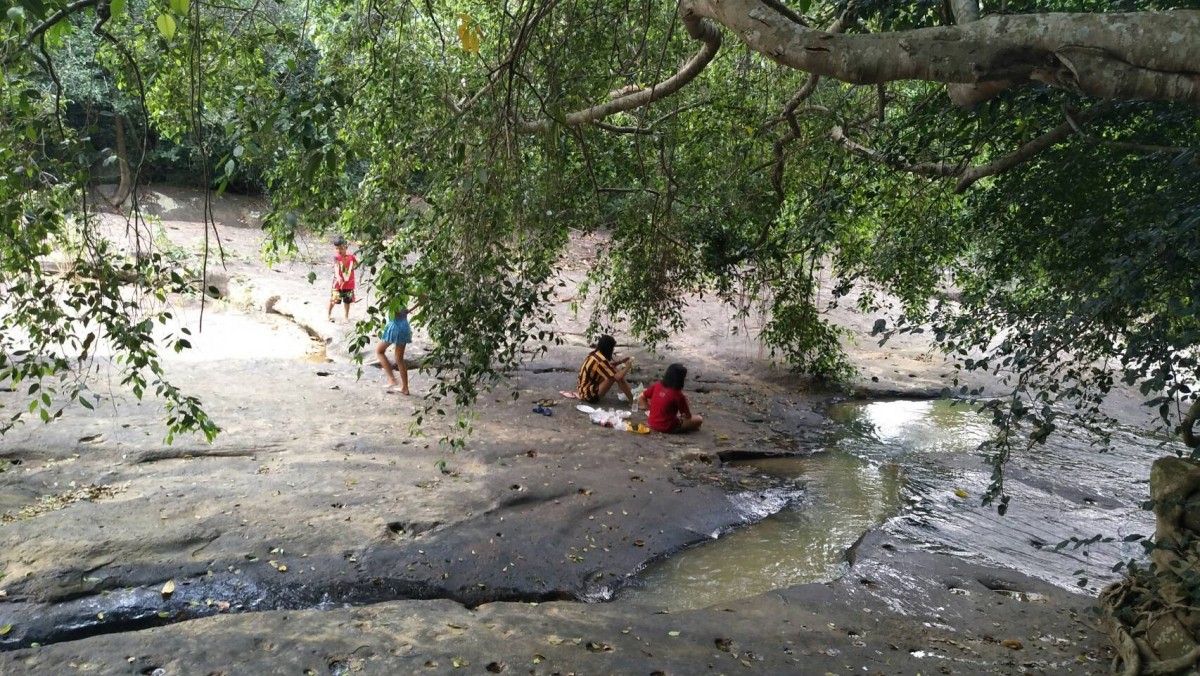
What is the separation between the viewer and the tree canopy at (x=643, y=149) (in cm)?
308

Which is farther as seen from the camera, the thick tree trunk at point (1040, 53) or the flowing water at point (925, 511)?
the flowing water at point (925, 511)

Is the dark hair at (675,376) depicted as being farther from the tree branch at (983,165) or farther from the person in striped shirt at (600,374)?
the tree branch at (983,165)

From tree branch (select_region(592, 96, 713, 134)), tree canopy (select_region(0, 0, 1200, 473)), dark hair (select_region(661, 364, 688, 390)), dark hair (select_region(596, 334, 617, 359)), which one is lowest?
dark hair (select_region(661, 364, 688, 390))

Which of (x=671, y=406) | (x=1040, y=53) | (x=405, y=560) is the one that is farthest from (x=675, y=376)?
(x=1040, y=53)

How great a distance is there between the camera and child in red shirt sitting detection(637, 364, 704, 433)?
8.87 m

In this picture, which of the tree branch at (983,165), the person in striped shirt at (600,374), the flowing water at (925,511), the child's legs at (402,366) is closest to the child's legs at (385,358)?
the child's legs at (402,366)

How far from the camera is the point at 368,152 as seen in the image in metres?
6.25

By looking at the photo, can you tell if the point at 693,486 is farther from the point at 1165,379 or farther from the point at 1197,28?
the point at 1197,28

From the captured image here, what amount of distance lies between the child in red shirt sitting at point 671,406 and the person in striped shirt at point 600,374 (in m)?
0.65

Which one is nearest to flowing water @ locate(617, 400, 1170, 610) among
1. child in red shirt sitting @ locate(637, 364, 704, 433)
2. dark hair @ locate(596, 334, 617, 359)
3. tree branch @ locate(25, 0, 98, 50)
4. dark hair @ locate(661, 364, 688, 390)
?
child in red shirt sitting @ locate(637, 364, 704, 433)

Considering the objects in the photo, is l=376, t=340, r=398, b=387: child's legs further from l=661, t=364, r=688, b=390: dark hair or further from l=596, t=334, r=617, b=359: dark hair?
l=661, t=364, r=688, b=390: dark hair

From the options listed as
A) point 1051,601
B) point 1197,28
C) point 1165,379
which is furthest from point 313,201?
point 1051,601

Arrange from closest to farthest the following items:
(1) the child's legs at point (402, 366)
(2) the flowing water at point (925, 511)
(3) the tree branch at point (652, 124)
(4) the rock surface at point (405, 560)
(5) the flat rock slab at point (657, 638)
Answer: (5) the flat rock slab at point (657, 638), (4) the rock surface at point (405, 560), (2) the flowing water at point (925, 511), (3) the tree branch at point (652, 124), (1) the child's legs at point (402, 366)

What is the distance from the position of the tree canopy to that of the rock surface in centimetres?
98
